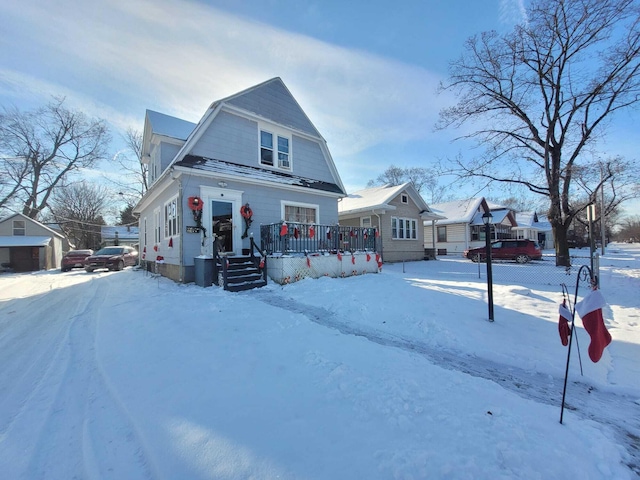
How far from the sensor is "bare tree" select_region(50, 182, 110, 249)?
36.8 metres

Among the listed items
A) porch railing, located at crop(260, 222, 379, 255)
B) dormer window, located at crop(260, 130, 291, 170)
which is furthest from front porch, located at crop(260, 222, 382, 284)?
dormer window, located at crop(260, 130, 291, 170)

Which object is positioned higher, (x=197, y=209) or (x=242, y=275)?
(x=197, y=209)

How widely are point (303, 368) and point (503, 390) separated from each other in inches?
88.3

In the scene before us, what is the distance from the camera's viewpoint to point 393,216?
1956cm

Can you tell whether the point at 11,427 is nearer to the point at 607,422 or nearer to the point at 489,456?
the point at 489,456

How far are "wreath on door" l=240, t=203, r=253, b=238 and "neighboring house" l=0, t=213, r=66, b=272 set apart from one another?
2401 cm

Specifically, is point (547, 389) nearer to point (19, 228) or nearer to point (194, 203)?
point (194, 203)

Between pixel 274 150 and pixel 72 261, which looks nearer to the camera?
pixel 274 150

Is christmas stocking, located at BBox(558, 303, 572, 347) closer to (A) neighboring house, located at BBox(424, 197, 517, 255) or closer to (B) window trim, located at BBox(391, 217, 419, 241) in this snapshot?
(B) window trim, located at BBox(391, 217, 419, 241)

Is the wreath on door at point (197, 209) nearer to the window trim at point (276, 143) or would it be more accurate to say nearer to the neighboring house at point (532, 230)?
the window trim at point (276, 143)

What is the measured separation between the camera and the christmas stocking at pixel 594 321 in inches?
91.5

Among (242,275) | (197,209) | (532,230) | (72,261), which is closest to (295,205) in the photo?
(197,209)

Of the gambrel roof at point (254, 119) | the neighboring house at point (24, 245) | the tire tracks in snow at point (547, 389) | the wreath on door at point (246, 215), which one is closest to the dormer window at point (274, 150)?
the gambrel roof at point (254, 119)

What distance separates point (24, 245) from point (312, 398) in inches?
1229
